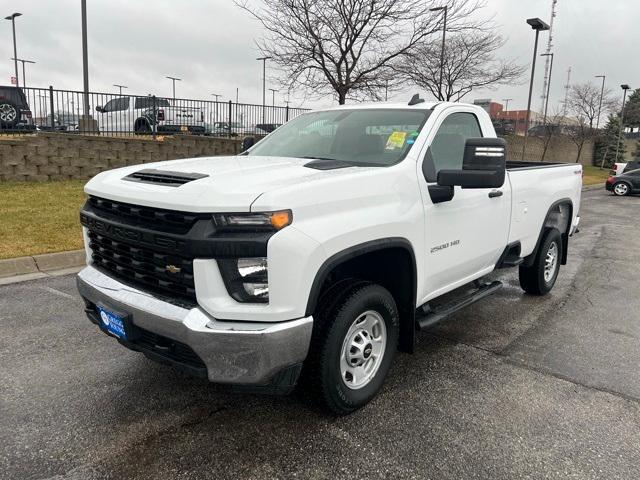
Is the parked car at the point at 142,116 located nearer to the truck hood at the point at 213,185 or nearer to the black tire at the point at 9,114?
the black tire at the point at 9,114

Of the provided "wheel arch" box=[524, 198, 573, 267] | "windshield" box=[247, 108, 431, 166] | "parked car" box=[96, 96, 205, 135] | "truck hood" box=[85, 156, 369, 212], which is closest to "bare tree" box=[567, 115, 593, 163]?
"parked car" box=[96, 96, 205, 135]

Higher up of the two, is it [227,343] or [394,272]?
[394,272]

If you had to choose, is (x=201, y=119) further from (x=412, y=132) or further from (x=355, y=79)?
(x=412, y=132)

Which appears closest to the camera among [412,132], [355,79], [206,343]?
[206,343]

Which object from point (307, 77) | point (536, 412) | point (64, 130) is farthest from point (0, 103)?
A: point (536, 412)

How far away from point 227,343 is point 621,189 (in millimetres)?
24192

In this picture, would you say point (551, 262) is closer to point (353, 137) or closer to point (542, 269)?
point (542, 269)

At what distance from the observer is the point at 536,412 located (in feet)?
10.6

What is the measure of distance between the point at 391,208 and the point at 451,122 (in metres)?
1.30

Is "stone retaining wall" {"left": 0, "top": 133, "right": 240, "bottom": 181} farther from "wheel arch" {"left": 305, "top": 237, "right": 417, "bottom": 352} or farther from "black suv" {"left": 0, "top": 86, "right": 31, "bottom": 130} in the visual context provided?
"wheel arch" {"left": 305, "top": 237, "right": 417, "bottom": 352}

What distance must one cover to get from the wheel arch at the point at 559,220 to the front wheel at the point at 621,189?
19046 millimetres

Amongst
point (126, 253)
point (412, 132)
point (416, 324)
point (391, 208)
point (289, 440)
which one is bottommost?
point (289, 440)

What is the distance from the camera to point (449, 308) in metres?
3.84

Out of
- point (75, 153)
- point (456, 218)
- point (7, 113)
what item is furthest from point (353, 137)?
point (7, 113)
